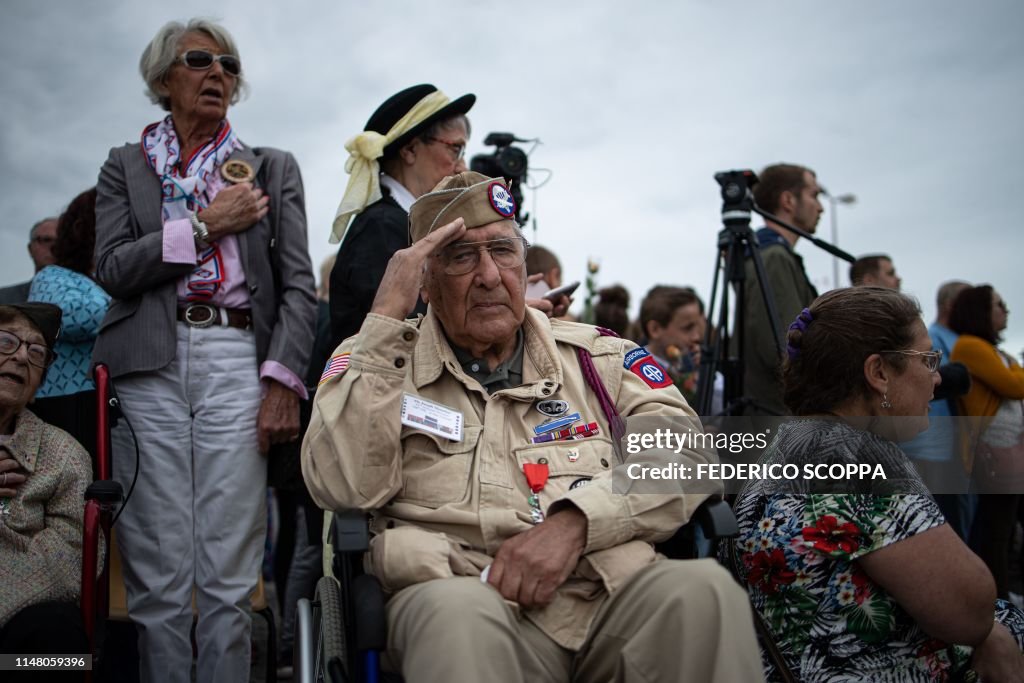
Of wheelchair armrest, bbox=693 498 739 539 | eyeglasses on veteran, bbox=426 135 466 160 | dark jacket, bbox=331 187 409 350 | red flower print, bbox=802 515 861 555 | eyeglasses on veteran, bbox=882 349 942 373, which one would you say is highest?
eyeglasses on veteran, bbox=426 135 466 160

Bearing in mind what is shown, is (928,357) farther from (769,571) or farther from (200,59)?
(200,59)

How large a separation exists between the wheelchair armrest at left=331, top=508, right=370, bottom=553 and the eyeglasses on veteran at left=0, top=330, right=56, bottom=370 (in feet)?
4.99

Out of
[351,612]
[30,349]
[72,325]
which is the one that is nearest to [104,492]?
[30,349]

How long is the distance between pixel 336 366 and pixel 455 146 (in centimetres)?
148

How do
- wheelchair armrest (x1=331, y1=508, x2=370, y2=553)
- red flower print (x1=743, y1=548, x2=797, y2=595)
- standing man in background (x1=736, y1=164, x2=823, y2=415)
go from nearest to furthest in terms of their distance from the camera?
wheelchair armrest (x1=331, y1=508, x2=370, y2=553)
red flower print (x1=743, y1=548, x2=797, y2=595)
standing man in background (x1=736, y1=164, x2=823, y2=415)

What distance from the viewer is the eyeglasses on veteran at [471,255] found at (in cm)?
262

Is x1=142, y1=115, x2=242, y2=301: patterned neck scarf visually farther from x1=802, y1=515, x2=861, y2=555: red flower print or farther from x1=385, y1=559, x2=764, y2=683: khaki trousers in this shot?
x1=802, y1=515, x2=861, y2=555: red flower print

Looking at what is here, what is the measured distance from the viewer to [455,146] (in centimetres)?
366

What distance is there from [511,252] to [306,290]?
1180 mm

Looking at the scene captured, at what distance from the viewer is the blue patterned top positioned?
351 centimetres

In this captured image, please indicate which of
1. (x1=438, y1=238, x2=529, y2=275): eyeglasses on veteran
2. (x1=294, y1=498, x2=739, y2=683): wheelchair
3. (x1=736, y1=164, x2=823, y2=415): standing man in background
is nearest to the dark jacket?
(x1=438, y1=238, x2=529, y2=275): eyeglasses on veteran

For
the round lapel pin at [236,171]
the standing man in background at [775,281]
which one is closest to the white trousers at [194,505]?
the round lapel pin at [236,171]

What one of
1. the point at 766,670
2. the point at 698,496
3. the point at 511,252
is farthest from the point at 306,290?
the point at 766,670

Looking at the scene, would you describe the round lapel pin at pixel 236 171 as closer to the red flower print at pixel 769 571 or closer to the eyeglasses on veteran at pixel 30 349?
the eyeglasses on veteran at pixel 30 349
